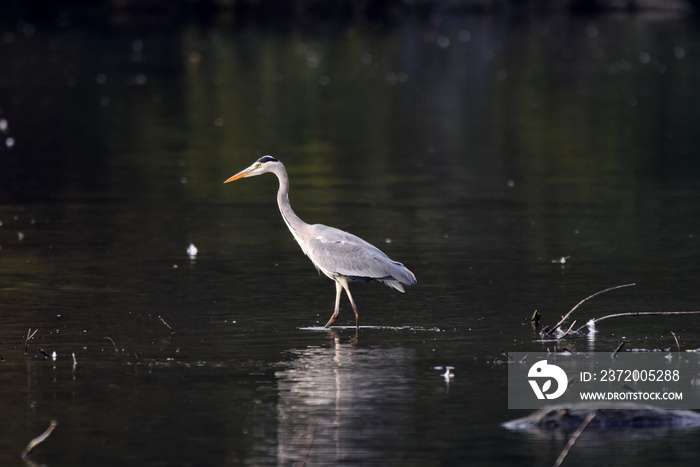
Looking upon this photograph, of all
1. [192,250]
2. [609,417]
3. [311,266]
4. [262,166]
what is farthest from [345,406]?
[192,250]

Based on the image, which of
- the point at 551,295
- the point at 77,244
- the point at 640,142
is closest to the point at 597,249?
the point at 551,295

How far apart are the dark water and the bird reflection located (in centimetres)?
2

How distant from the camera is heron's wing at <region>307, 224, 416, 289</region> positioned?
11.9m

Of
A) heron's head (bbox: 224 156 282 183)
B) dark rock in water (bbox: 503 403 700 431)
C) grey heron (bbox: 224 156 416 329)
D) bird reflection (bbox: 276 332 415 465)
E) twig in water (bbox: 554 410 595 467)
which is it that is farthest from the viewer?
heron's head (bbox: 224 156 282 183)

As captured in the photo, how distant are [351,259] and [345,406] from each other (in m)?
2.66

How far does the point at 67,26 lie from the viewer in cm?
6381

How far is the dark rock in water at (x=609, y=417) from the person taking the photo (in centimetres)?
888

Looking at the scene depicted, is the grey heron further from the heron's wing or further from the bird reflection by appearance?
the bird reflection

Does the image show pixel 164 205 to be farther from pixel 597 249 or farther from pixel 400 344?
pixel 400 344

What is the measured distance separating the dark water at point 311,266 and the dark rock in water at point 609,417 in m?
0.16

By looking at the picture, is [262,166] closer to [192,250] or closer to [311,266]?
[311,266]

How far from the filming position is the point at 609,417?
350 inches

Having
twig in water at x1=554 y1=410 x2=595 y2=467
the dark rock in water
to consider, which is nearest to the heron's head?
the dark rock in water

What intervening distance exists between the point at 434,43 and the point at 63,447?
46.7m
